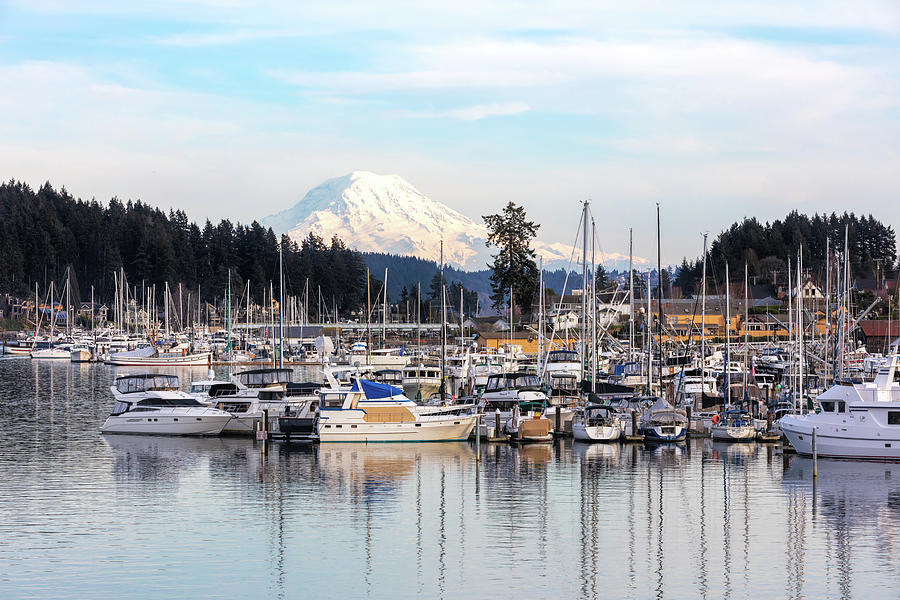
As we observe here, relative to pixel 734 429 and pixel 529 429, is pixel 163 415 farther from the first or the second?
pixel 734 429

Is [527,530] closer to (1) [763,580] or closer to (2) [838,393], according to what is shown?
(1) [763,580]

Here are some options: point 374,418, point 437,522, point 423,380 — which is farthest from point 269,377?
point 437,522

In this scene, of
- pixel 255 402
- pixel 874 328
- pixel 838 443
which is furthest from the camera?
pixel 874 328

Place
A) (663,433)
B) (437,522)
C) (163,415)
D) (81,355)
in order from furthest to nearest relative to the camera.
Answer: (81,355) < (163,415) < (663,433) < (437,522)

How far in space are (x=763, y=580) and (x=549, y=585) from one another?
21.0 feet

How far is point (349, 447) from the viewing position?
57.3m

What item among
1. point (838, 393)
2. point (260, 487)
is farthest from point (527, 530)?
point (838, 393)

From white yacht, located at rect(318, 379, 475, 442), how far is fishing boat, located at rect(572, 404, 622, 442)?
262 inches

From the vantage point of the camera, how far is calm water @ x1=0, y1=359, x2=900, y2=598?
105 feet

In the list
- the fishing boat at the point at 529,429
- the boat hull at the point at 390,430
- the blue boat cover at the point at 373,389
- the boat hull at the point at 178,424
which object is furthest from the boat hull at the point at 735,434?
the boat hull at the point at 178,424

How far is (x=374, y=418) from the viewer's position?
5806 cm

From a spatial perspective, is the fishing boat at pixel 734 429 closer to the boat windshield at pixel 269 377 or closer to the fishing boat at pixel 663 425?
the fishing boat at pixel 663 425

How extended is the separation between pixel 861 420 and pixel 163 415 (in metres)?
36.8

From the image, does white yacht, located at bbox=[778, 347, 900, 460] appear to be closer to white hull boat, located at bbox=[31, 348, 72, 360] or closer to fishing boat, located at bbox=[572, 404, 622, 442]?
fishing boat, located at bbox=[572, 404, 622, 442]
